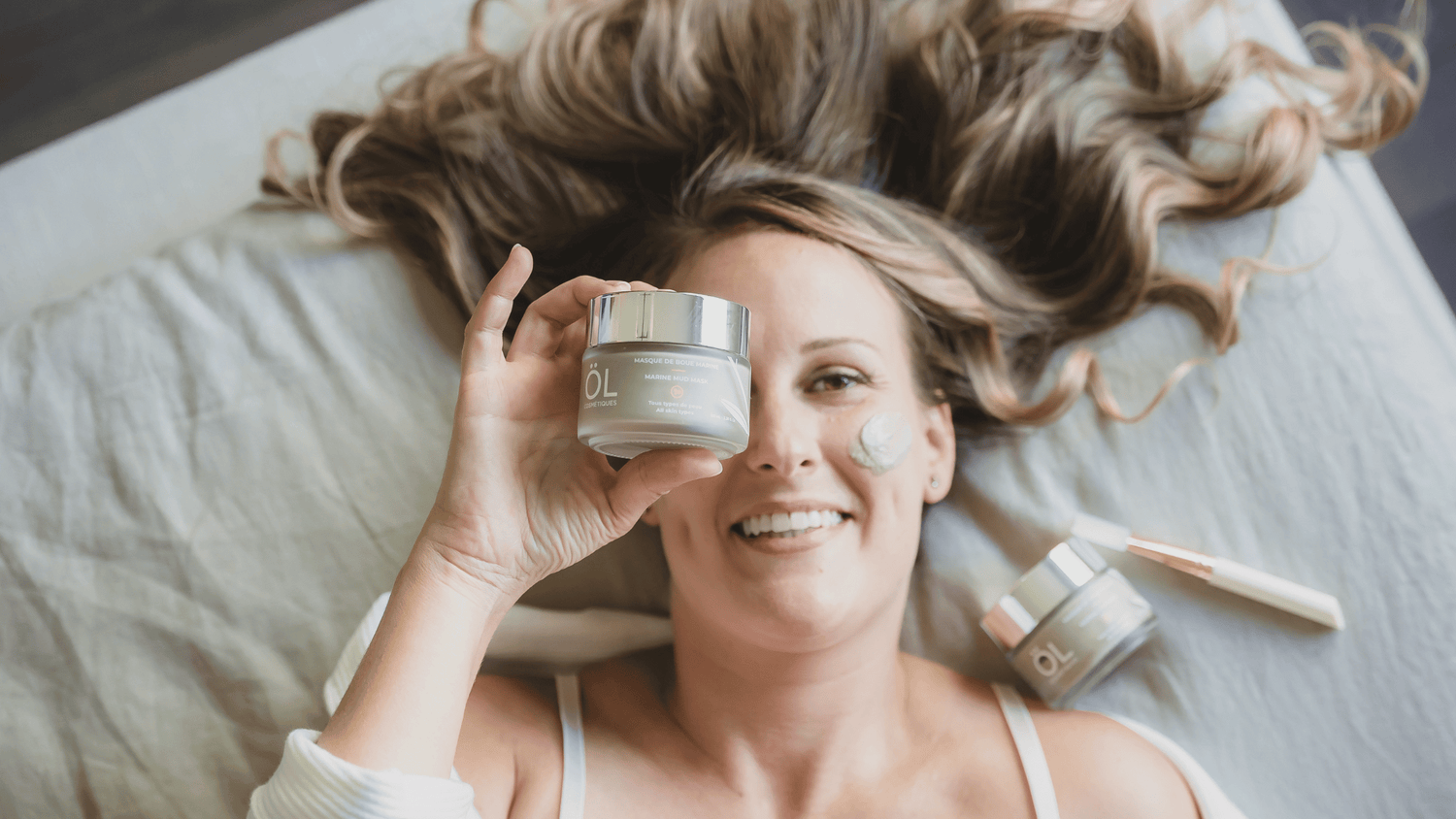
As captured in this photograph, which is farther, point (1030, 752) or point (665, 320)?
point (1030, 752)

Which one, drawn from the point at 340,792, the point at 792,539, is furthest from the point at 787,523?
the point at 340,792

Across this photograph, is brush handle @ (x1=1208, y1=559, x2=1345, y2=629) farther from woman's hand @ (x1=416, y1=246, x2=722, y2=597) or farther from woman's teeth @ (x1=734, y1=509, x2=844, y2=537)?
woman's hand @ (x1=416, y1=246, x2=722, y2=597)

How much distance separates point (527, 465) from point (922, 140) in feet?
2.91

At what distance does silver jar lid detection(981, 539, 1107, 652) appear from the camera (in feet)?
4.30

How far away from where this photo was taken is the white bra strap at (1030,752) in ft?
3.99

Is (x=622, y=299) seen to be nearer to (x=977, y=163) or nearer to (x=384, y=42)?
(x=977, y=163)

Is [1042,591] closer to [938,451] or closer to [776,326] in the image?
[938,451]

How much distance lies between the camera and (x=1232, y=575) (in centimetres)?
135

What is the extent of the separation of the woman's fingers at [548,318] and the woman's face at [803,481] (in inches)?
8.4

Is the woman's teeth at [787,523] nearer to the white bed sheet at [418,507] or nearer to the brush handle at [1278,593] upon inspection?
the white bed sheet at [418,507]

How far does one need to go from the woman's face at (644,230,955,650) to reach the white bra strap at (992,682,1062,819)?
28 cm

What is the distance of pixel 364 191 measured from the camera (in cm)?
151

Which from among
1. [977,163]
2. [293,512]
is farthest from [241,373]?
[977,163]

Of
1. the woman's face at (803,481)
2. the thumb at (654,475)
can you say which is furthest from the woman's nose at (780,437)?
the thumb at (654,475)
